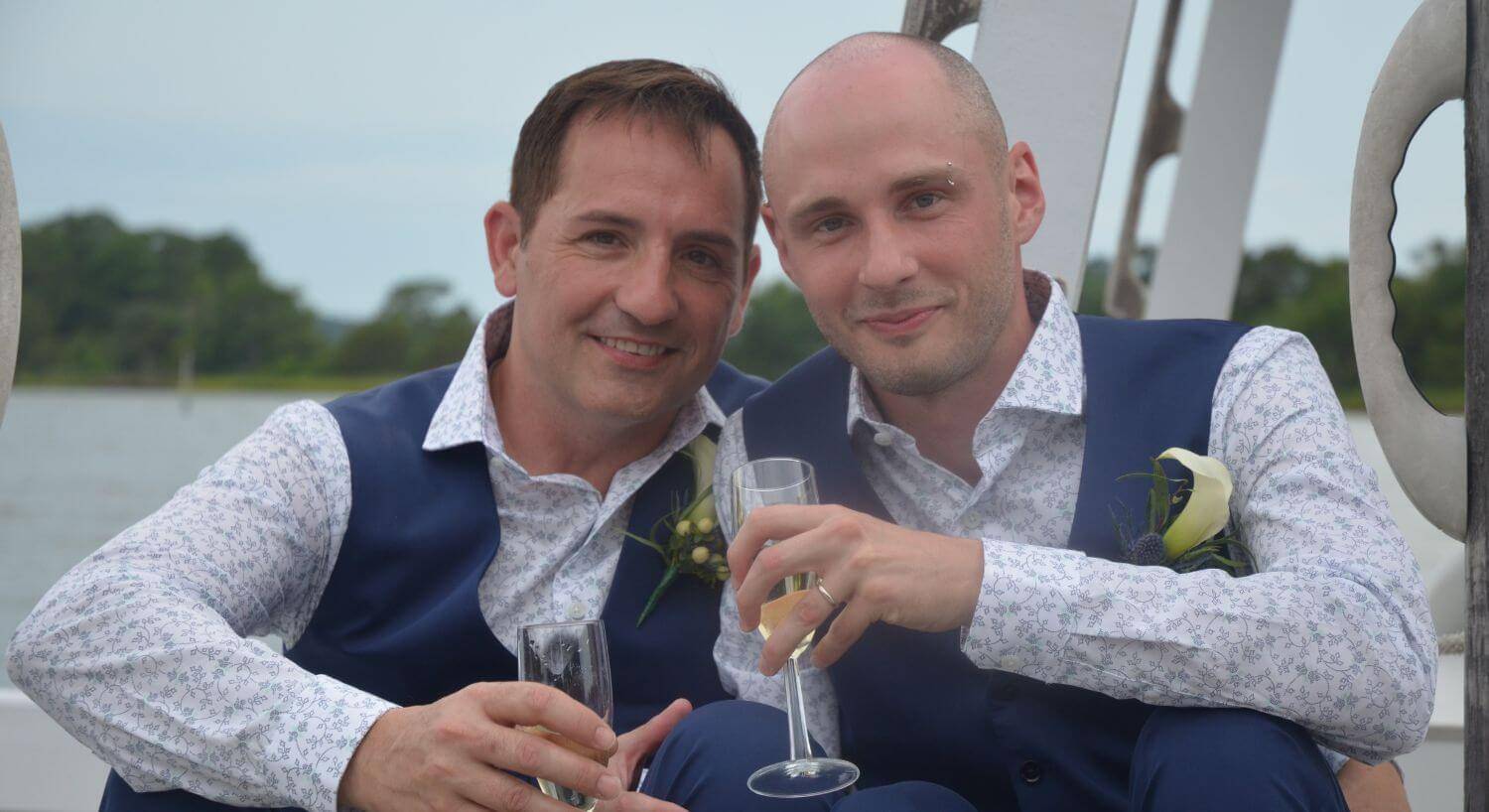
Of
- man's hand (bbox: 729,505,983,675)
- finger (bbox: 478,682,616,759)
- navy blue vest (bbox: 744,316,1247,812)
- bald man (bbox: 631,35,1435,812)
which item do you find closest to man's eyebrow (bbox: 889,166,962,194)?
bald man (bbox: 631,35,1435,812)

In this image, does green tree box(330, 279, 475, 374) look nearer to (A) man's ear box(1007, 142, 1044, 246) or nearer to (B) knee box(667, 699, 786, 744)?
(A) man's ear box(1007, 142, 1044, 246)

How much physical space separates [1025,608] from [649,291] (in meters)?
1.07

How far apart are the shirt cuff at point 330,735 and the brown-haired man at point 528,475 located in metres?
0.29

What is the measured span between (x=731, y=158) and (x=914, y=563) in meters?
1.20

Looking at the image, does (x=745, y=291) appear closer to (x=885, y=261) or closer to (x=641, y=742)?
(x=885, y=261)

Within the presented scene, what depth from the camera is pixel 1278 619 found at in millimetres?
1886

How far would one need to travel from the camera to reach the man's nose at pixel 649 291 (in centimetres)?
271

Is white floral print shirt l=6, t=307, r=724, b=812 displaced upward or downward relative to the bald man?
downward

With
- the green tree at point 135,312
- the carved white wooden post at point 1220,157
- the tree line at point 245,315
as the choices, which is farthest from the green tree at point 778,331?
the green tree at point 135,312

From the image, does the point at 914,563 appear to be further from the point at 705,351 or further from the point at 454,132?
the point at 454,132

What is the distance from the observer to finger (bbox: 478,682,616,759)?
6.22ft

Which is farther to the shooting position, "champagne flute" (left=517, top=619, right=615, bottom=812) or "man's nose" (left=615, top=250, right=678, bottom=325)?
"man's nose" (left=615, top=250, right=678, bottom=325)

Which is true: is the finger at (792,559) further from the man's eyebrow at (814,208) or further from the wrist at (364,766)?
the man's eyebrow at (814,208)

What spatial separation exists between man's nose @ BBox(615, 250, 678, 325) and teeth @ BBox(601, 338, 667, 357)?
6cm
